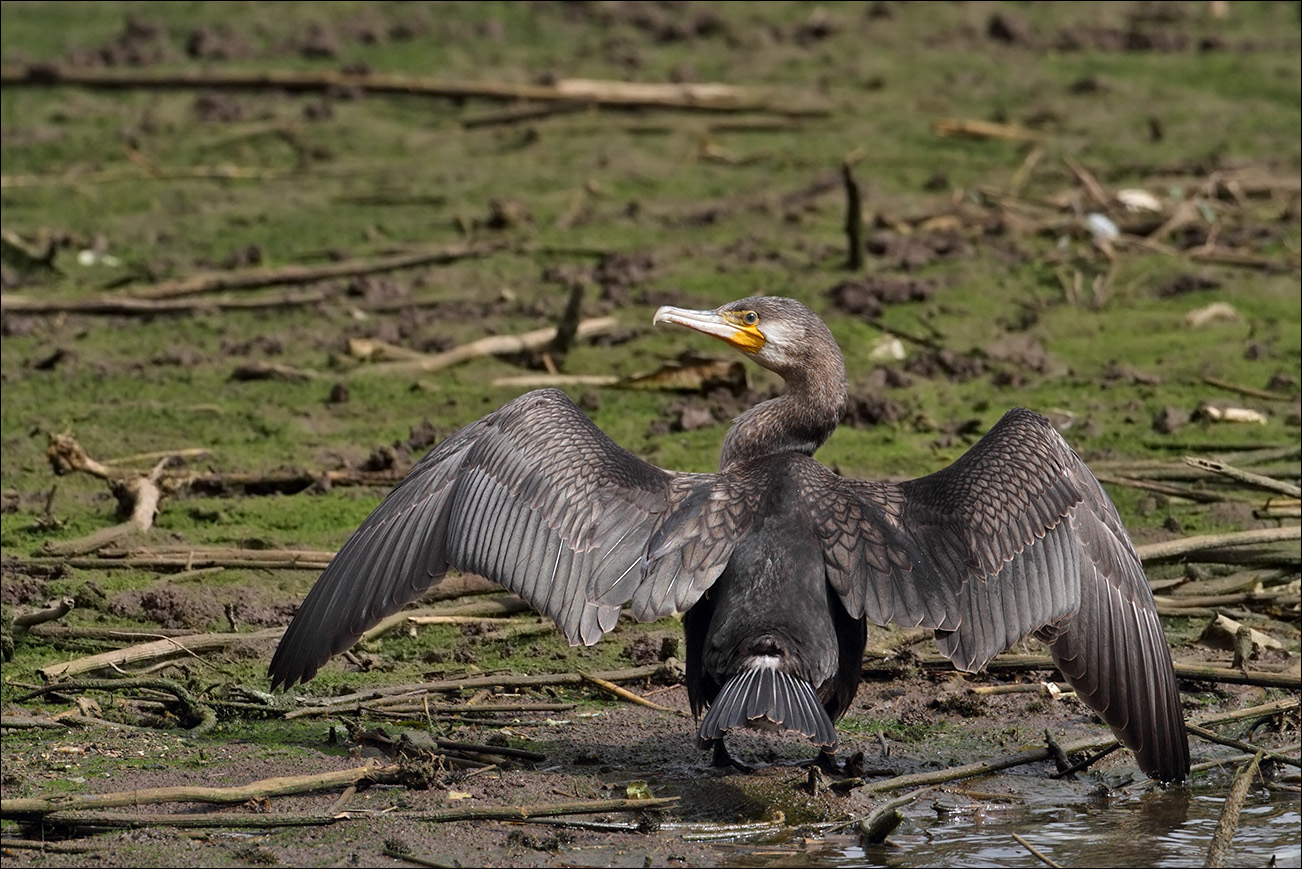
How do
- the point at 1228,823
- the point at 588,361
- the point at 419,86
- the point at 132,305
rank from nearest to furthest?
the point at 1228,823 → the point at 588,361 → the point at 132,305 → the point at 419,86

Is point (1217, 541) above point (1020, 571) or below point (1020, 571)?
below

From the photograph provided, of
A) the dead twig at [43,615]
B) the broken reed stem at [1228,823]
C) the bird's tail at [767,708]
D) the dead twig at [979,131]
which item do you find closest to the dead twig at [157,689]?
the dead twig at [43,615]

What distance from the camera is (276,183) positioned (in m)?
12.5

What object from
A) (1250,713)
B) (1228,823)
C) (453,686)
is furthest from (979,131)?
(1228,823)

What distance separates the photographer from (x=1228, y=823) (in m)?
4.81

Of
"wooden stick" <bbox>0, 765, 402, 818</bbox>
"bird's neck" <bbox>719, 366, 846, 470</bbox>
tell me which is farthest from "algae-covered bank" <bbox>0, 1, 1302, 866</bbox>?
"bird's neck" <bbox>719, 366, 846, 470</bbox>

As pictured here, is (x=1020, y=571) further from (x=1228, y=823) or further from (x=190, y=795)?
(x=190, y=795)

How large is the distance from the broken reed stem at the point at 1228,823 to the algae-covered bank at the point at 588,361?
2cm

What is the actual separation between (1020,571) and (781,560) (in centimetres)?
73

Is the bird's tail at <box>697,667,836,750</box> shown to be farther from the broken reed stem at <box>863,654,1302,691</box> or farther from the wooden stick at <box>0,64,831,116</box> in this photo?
the wooden stick at <box>0,64,831,116</box>

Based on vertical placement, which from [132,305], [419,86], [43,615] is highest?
[419,86]

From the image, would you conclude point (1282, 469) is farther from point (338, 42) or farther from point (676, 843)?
point (338, 42)

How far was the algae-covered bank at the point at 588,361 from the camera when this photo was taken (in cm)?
538

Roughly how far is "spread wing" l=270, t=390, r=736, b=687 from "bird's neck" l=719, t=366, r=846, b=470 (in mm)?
321
